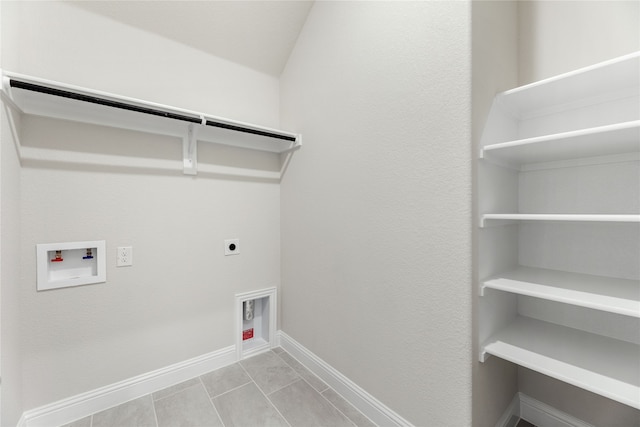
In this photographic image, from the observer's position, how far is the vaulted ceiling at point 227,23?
1712 millimetres

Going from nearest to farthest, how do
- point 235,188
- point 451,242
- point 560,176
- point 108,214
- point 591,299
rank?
point 591,299
point 451,242
point 560,176
point 108,214
point 235,188

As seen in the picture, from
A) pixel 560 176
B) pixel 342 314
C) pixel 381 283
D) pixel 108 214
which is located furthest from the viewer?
pixel 342 314

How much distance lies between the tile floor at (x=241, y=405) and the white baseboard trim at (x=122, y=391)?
39 millimetres

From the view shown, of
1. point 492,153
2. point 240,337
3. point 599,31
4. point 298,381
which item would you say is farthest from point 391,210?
point 240,337

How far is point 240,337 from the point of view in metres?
2.21

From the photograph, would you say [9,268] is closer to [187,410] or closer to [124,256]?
[124,256]

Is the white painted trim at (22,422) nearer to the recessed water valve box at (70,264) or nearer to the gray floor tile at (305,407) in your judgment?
the recessed water valve box at (70,264)

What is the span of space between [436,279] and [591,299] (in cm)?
54

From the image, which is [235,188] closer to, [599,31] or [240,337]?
[240,337]

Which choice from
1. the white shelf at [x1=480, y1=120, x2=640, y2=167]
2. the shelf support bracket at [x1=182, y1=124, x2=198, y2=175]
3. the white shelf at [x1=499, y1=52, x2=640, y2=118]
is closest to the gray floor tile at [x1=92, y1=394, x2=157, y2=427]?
the shelf support bracket at [x1=182, y1=124, x2=198, y2=175]

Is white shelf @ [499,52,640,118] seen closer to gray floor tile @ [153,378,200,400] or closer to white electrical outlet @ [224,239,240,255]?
white electrical outlet @ [224,239,240,255]

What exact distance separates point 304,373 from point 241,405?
506 mm

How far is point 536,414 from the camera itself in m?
1.53

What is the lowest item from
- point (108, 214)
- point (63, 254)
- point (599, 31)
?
point (63, 254)
